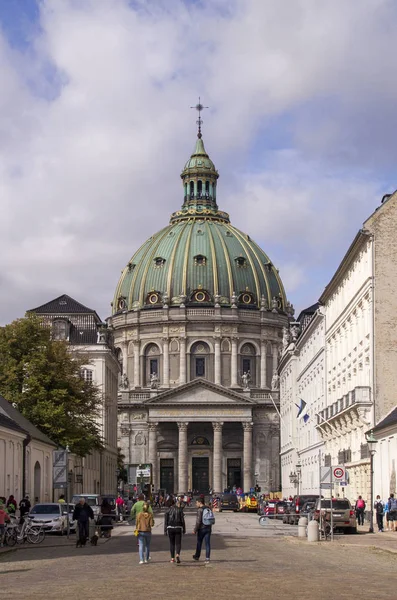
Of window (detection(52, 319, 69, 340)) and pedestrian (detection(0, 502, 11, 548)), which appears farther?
window (detection(52, 319, 69, 340))

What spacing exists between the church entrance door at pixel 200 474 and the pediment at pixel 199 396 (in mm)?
9713

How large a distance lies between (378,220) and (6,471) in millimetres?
21096

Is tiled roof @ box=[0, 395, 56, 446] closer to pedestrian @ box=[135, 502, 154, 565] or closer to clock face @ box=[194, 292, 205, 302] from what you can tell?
pedestrian @ box=[135, 502, 154, 565]

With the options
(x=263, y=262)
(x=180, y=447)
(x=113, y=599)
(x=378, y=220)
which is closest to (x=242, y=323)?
(x=263, y=262)

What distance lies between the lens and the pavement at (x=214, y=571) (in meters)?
21.9

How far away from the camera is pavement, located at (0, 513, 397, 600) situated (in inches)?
863

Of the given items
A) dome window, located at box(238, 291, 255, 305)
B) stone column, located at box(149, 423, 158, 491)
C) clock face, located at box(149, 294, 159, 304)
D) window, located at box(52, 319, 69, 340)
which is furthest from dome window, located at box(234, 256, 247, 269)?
window, located at box(52, 319, 69, 340)

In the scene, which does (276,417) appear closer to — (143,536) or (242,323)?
(242,323)

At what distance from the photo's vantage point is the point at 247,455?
14925 centimetres

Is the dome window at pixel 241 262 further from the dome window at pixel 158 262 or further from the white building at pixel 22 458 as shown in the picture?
the white building at pixel 22 458

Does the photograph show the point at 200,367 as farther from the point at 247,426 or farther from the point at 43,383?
the point at 43,383

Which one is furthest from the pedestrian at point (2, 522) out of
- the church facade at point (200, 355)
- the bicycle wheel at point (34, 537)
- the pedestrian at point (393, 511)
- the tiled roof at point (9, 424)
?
the church facade at point (200, 355)

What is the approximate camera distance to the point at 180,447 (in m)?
148

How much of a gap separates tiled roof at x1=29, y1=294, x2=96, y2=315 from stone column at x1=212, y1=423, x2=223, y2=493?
42976 mm
